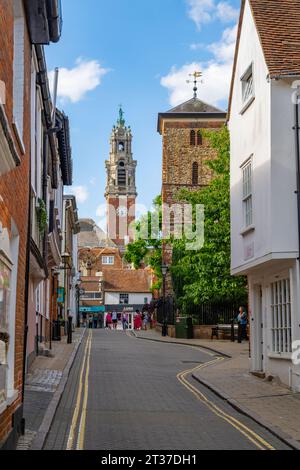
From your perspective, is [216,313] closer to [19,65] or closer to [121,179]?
[19,65]

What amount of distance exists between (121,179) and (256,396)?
134586 mm

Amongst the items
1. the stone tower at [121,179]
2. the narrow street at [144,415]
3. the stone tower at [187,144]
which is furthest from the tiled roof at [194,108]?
the stone tower at [121,179]

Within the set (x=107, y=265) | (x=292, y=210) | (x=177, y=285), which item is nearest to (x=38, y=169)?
(x=292, y=210)

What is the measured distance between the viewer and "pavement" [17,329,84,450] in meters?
10.1

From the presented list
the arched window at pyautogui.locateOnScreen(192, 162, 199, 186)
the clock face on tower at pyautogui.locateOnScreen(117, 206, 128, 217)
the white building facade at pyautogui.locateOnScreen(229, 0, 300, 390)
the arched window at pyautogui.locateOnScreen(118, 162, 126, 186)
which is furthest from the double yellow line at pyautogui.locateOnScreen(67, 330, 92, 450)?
the clock face on tower at pyautogui.locateOnScreen(117, 206, 128, 217)

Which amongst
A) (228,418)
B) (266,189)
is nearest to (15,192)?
(228,418)

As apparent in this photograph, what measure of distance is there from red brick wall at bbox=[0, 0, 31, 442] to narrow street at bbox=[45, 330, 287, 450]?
4.94ft

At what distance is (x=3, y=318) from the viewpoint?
7.61m

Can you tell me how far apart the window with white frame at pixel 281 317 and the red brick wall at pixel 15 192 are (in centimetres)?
776

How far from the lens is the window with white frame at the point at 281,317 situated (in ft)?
52.1

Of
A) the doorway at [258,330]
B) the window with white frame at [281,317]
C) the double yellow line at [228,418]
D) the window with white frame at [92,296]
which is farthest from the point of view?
the window with white frame at [92,296]

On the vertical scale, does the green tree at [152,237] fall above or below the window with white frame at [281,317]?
above

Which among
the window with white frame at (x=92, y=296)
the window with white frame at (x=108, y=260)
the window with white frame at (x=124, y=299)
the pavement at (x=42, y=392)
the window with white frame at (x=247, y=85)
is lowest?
the pavement at (x=42, y=392)

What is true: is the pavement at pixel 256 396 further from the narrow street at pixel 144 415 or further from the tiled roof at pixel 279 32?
the tiled roof at pixel 279 32
